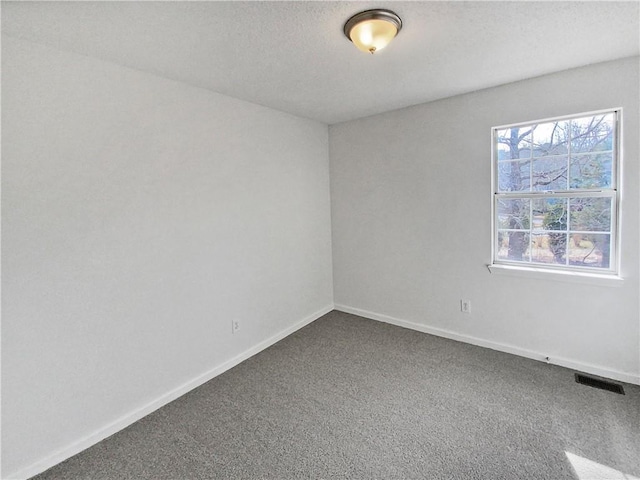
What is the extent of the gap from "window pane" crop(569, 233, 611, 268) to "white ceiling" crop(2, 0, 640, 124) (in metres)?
1.34

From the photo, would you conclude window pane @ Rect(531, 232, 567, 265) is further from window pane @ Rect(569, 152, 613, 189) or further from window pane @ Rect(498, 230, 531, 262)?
window pane @ Rect(569, 152, 613, 189)

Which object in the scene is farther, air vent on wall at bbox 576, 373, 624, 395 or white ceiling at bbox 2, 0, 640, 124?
air vent on wall at bbox 576, 373, 624, 395

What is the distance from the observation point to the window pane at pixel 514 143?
2841mm

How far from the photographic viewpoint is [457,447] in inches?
75.6

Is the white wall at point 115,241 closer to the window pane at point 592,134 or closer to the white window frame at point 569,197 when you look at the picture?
the white window frame at point 569,197

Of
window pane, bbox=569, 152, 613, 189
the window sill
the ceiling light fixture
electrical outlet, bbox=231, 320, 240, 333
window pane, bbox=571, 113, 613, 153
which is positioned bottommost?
electrical outlet, bbox=231, 320, 240, 333

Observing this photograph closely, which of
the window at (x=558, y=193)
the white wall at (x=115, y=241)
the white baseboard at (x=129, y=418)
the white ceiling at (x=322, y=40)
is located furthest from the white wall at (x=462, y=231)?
the white baseboard at (x=129, y=418)

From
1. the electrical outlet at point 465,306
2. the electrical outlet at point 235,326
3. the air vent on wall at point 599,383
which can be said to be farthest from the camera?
the electrical outlet at point 465,306

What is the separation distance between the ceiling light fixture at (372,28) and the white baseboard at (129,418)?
2.73m

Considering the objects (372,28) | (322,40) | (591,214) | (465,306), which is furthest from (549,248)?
(322,40)

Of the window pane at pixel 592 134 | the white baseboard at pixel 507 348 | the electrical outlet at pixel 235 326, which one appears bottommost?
the white baseboard at pixel 507 348

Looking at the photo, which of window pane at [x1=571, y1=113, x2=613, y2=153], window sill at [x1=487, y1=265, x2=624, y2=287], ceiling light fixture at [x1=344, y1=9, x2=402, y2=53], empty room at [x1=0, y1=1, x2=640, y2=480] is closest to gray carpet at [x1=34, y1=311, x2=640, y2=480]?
empty room at [x1=0, y1=1, x2=640, y2=480]

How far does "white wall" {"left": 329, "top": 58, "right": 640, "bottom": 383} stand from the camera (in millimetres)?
2465

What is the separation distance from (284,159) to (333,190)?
0.89m
